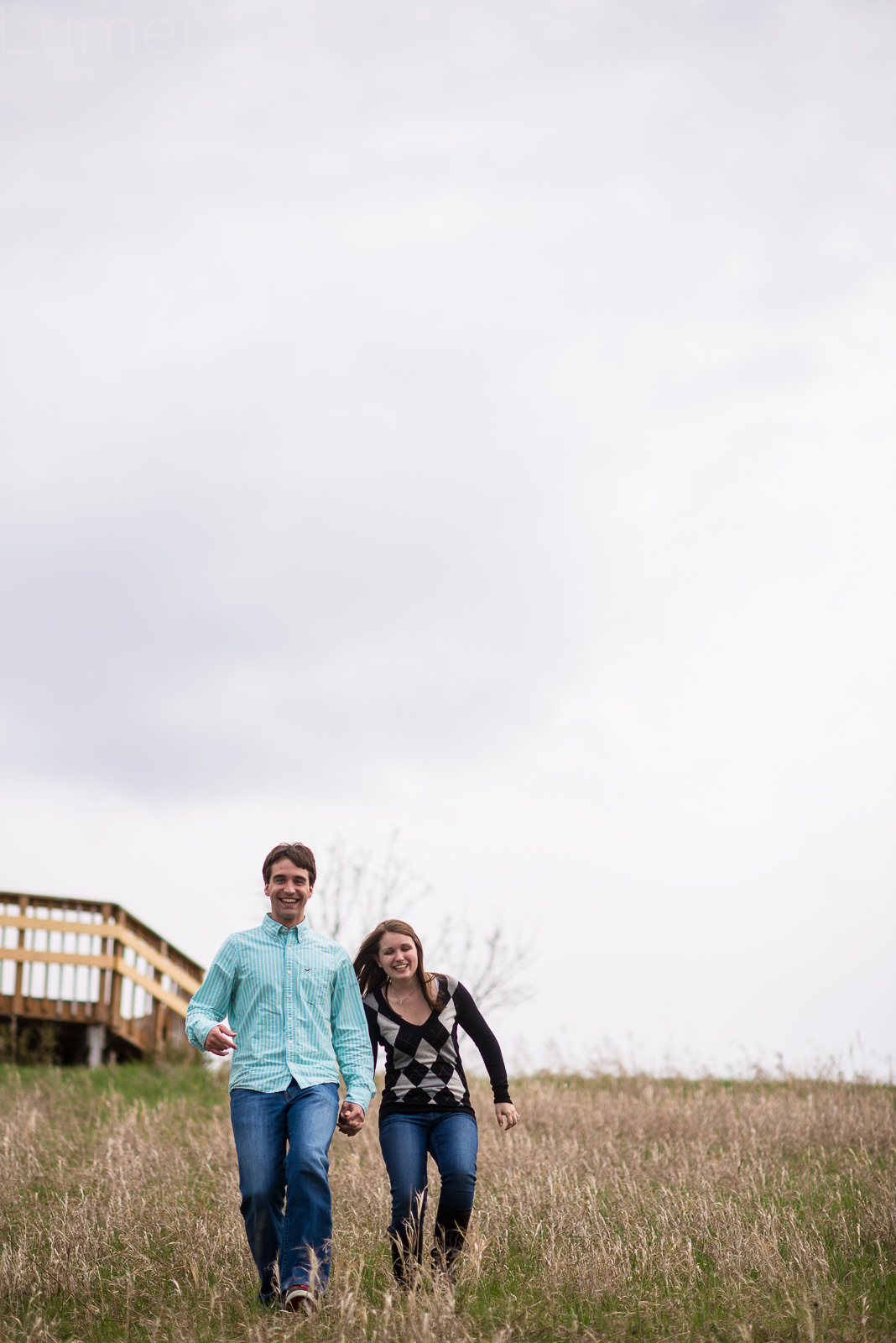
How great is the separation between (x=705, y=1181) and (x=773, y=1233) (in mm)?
1454

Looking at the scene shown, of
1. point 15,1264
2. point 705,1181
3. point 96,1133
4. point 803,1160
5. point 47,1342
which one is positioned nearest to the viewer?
point 47,1342

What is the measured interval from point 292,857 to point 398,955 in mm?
699

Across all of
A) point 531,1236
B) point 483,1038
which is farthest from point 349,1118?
point 531,1236

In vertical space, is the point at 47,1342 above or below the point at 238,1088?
below

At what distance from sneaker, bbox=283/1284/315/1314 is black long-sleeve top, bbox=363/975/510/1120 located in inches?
29.4

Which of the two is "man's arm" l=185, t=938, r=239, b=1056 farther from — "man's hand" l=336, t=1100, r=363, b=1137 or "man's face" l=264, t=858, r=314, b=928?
"man's hand" l=336, t=1100, r=363, b=1137

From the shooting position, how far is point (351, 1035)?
5.02 m

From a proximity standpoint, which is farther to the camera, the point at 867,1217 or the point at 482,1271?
the point at 867,1217

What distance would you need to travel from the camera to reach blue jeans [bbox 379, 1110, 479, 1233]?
16.1 ft

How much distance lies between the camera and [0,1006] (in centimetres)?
1514

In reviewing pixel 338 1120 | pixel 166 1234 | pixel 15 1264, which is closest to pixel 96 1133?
pixel 166 1234

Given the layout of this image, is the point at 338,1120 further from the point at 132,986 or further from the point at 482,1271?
the point at 132,986

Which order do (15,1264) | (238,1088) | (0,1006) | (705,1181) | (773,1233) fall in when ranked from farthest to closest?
1. (0,1006)
2. (705,1181)
3. (773,1233)
4. (15,1264)
5. (238,1088)

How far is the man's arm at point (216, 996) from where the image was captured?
4789mm
